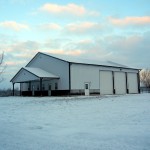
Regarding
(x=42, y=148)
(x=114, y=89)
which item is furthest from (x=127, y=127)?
(x=114, y=89)

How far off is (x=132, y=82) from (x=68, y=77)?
55.4 ft

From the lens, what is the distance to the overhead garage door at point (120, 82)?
46.5 m

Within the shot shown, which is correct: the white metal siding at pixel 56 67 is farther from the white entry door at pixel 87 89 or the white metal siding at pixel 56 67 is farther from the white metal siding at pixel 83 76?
the white entry door at pixel 87 89

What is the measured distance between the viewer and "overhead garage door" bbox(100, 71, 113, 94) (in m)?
44.0

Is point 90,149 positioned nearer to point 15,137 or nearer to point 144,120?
point 15,137

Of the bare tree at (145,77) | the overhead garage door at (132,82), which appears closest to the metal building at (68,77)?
the overhead garage door at (132,82)

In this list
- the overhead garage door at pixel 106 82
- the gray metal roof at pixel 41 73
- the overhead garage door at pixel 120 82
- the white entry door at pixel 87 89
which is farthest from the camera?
the overhead garage door at pixel 120 82

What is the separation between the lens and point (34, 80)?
40.3 meters

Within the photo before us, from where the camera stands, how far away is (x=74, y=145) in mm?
7590

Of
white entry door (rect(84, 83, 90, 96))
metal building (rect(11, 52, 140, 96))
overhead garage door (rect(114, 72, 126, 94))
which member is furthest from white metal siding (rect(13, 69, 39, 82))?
overhead garage door (rect(114, 72, 126, 94))

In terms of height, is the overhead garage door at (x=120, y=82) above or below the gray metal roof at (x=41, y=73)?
below

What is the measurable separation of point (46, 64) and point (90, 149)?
3616cm

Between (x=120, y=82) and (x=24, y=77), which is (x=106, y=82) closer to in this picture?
(x=120, y=82)

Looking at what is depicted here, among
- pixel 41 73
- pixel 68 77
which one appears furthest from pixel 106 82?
pixel 41 73
